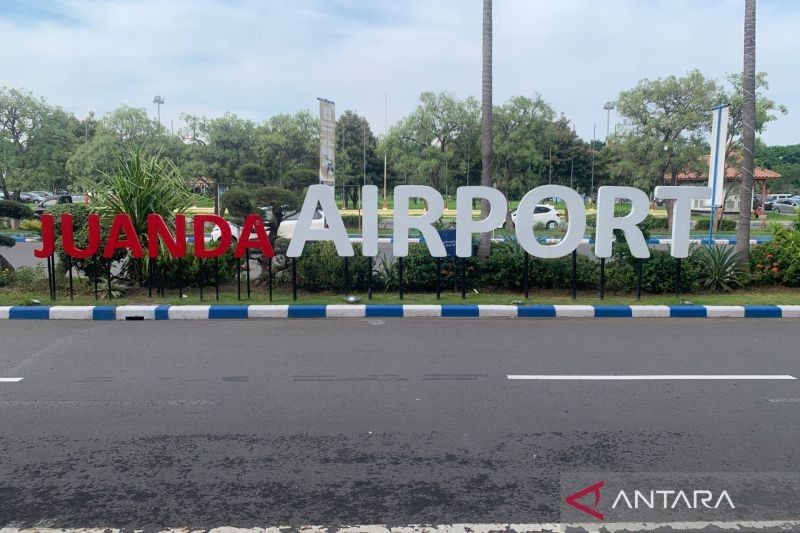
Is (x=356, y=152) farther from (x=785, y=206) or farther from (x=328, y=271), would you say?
(x=785, y=206)

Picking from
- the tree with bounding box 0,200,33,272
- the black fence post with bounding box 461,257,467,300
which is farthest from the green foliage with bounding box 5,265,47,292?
the black fence post with bounding box 461,257,467,300

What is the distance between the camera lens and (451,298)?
1105 cm

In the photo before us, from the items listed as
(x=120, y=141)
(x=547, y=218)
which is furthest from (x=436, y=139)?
(x=120, y=141)

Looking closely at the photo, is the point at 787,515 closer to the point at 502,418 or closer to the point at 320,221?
the point at 502,418

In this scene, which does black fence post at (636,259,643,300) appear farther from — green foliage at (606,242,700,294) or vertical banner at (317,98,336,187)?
vertical banner at (317,98,336,187)

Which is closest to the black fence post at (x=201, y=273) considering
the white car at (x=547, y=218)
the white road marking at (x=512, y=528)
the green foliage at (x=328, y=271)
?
the green foliage at (x=328, y=271)

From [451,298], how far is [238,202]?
Answer: 14.5ft

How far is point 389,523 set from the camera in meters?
3.50

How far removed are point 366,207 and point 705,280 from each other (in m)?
6.61

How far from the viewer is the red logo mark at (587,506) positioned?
363 centimetres

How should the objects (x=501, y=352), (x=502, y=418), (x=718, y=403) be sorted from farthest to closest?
(x=501, y=352)
(x=718, y=403)
(x=502, y=418)

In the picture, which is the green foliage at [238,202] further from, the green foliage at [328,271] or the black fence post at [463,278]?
the black fence post at [463,278]

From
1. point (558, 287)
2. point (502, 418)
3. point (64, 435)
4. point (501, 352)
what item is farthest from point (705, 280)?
point (64, 435)

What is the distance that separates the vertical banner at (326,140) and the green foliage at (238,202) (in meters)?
1.68
